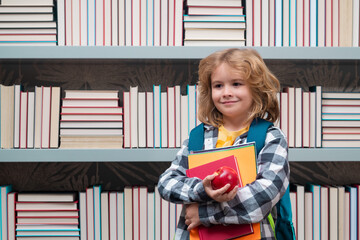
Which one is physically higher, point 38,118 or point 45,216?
point 38,118

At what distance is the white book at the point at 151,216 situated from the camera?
4.38 ft

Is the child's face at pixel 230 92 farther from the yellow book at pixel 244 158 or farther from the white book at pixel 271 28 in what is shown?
the white book at pixel 271 28

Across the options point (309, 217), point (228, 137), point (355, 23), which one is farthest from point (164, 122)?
point (355, 23)

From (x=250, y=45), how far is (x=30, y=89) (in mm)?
1028

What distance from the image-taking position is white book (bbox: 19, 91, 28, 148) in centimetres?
132

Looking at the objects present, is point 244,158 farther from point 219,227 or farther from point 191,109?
point 191,109

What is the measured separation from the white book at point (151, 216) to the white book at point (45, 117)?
1.49 ft

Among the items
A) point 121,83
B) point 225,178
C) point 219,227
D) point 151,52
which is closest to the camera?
point 225,178

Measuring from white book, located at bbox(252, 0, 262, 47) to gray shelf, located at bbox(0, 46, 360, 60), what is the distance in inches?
2.5

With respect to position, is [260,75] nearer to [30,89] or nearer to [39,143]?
[39,143]

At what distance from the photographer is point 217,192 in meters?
0.70

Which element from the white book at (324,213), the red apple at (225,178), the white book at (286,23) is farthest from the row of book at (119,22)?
the white book at (324,213)

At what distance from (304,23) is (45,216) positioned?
128cm

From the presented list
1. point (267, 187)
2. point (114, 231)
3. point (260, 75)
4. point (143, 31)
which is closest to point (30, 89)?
point (143, 31)
